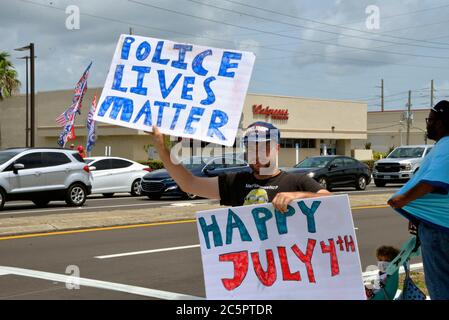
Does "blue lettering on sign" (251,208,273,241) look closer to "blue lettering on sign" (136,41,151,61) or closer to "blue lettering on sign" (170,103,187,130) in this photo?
"blue lettering on sign" (170,103,187,130)

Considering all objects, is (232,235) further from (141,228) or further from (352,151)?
(352,151)

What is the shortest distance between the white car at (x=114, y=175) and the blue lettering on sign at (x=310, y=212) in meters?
18.2

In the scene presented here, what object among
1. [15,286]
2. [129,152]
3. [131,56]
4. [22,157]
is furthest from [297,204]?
[129,152]

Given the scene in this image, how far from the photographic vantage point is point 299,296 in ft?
11.4

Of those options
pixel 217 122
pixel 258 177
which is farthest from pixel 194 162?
pixel 217 122

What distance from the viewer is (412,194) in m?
3.83

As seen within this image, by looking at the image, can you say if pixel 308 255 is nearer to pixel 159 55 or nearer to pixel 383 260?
pixel 383 260

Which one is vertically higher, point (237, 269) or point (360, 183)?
point (237, 269)

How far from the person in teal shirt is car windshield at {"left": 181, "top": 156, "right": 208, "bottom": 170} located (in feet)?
54.0

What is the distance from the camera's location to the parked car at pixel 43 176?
16.5 metres

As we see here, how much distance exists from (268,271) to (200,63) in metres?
1.29

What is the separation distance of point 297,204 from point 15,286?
188 inches

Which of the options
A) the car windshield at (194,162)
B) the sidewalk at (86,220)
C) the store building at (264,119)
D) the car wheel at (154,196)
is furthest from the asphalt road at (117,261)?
the store building at (264,119)

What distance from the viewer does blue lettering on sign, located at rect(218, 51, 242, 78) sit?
12.0ft
